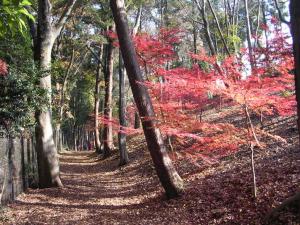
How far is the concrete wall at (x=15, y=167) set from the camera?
8805 mm

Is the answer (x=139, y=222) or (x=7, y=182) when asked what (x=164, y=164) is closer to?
(x=139, y=222)

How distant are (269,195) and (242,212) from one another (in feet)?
1.98

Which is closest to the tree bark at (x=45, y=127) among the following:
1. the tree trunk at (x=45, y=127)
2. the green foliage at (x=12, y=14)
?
the tree trunk at (x=45, y=127)

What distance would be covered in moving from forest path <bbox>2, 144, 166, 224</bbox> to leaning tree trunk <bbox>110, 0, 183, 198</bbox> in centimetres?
99

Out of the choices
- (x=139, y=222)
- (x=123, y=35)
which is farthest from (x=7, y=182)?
(x=123, y=35)

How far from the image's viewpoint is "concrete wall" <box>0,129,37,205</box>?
8.80 meters

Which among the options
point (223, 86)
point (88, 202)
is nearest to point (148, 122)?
point (223, 86)

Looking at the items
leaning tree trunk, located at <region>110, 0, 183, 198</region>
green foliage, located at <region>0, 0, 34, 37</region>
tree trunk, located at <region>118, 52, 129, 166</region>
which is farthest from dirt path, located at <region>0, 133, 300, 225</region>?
tree trunk, located at <region>118, 52, 129, 166</region>

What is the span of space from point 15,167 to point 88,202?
7.10ft

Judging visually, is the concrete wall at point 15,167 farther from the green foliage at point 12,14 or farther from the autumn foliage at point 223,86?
the green foliage at point 12,14

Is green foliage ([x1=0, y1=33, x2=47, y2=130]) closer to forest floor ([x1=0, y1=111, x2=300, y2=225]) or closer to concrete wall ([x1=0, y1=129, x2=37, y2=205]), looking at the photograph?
concrete wall ([x1=0, y1=129, x2=37, y2=205])

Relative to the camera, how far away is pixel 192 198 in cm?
840

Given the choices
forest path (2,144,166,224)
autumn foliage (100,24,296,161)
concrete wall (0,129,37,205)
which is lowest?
forest path (2,144,166,224)

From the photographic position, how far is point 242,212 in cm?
647
